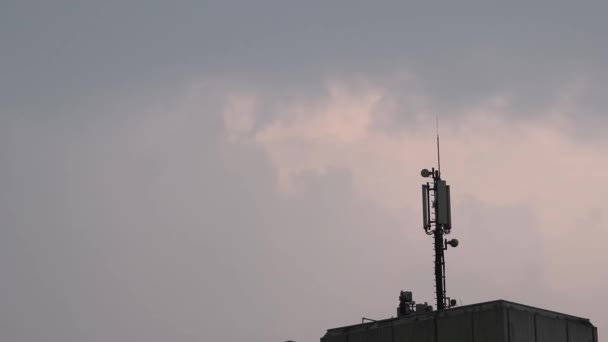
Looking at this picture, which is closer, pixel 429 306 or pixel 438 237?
pixel 429 306

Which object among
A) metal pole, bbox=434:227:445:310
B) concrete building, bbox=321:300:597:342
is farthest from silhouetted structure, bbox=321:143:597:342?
metal pole, bbox=434:227:445:310

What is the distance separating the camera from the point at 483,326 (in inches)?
2409

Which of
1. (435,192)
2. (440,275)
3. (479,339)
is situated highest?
(435,192)

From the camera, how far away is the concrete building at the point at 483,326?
200ft

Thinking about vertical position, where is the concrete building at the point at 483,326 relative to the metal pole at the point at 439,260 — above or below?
below

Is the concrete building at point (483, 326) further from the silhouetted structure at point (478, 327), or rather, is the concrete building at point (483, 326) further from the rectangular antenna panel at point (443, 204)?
the rectangular antenna panel at point (443, 204)

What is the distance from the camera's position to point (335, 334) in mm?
67812

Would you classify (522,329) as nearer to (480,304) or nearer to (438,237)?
(480,304)

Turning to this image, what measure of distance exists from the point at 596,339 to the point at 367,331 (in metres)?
11.2

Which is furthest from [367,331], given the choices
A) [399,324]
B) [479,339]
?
[479,339]

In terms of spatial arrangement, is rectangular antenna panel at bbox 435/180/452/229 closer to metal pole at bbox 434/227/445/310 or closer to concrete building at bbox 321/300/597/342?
metal pole at bbox 434/227/445/310

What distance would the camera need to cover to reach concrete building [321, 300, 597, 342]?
60812 millimetres

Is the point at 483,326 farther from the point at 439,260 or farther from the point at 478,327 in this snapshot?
the point at 439,260

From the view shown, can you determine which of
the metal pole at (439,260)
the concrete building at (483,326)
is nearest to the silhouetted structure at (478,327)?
the concrete building at (483,326)
